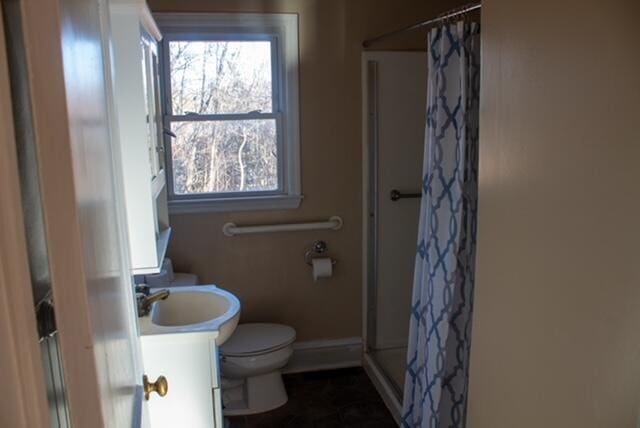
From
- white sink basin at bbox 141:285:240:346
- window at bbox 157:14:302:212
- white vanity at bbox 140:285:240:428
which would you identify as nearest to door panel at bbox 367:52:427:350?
window at bbox 157:14:302:212

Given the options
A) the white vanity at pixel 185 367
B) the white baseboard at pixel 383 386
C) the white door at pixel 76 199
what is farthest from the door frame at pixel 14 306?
the white baseboard at pixel 383 386

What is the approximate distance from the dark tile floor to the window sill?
39.8 inches

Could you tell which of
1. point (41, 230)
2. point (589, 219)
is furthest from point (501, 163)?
point (41, 230)

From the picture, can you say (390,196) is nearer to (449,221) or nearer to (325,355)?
(325,355)

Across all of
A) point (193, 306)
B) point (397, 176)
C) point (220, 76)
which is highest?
point (220, 76)

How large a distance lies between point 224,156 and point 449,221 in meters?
1.50

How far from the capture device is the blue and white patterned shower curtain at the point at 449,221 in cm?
194

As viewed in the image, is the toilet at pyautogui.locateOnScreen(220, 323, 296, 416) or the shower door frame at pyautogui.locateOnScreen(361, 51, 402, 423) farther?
the shower door frame at pyautogui.locateOnScreen(361, 51, 402, 423)

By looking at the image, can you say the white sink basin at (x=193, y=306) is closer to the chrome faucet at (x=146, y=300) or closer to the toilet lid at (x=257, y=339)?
the chrome faucet at (x=146, y=300)

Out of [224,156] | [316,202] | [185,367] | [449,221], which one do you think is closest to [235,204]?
[224,156]

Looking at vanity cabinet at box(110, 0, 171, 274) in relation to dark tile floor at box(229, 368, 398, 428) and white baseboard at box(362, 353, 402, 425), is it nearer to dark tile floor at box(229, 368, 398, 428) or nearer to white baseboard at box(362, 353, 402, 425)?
dark tile floor at box(229, 368, 398, 428)

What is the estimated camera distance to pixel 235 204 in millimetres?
3072

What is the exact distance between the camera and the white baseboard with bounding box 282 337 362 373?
3.32 metres

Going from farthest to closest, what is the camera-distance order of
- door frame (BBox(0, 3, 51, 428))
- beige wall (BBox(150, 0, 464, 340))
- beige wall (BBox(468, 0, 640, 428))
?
beige wall (BBox(150, 0, 464, 340))
beige wall (BBox(468, 0, 640, 428))
door frame (BBox(0, 3, 51, 428))
